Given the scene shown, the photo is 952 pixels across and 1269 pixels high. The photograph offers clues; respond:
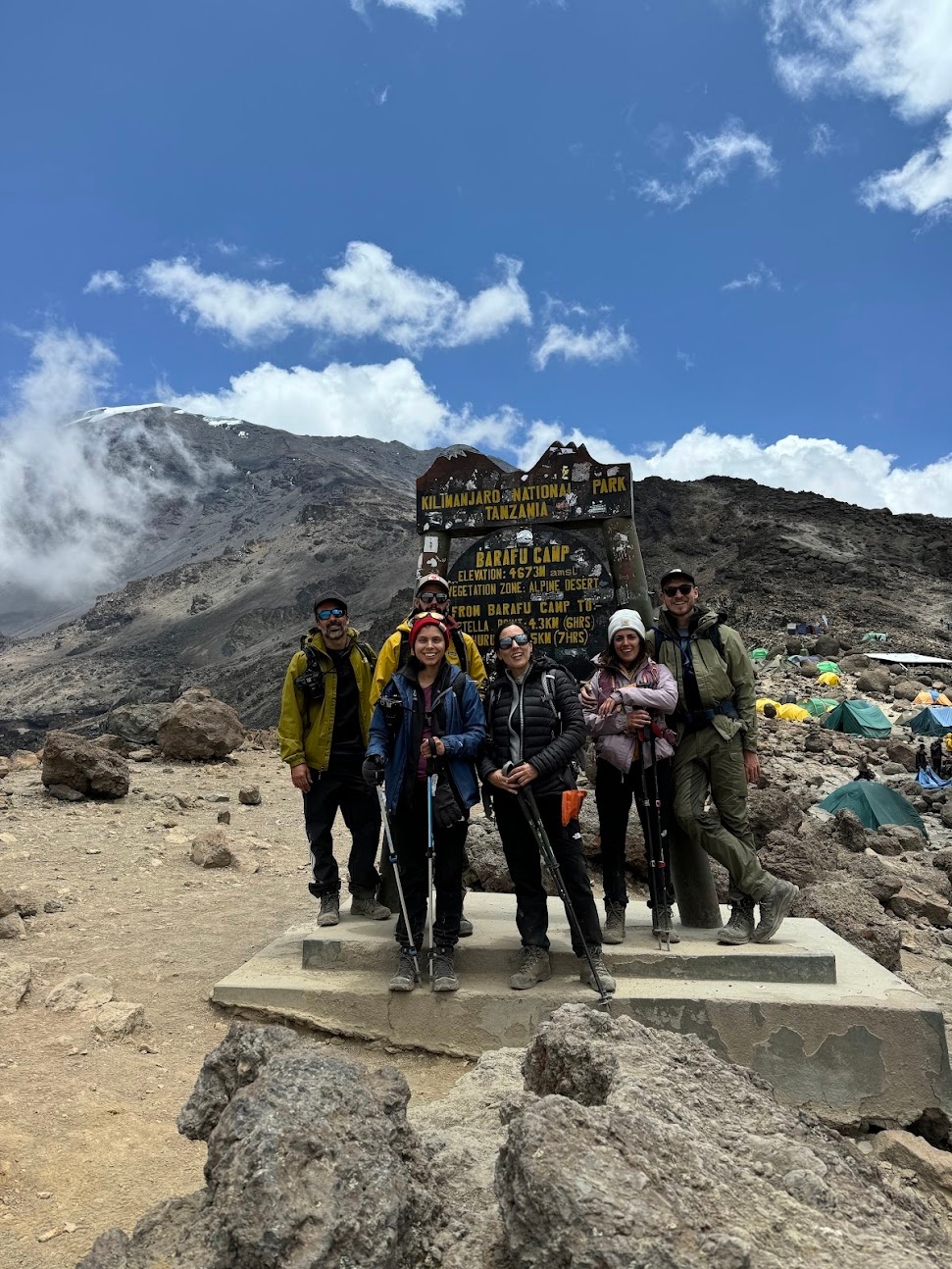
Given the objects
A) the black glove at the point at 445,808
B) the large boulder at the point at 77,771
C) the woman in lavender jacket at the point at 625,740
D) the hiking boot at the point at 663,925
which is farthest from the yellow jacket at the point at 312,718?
the large boulder at the point at 77,771

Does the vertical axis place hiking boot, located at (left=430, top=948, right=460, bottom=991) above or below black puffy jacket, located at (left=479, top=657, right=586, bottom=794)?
below

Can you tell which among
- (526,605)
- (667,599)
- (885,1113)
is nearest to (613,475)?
(526,605)

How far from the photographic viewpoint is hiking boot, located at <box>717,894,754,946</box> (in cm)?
398

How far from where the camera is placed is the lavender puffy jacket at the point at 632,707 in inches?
152

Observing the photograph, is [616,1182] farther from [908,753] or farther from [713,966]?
[908,753]

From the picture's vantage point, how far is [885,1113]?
3402 millimetres

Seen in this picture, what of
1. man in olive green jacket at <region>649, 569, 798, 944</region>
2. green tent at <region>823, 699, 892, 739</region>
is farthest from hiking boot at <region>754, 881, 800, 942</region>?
green tent at <region>823, 699, 892, 739</region>

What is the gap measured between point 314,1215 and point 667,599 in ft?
10.3

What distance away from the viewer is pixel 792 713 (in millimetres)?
21156

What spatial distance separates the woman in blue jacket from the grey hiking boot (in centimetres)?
30

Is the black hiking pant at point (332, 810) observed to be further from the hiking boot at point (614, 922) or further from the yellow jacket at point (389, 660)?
the hiking boot at point (614, 922)

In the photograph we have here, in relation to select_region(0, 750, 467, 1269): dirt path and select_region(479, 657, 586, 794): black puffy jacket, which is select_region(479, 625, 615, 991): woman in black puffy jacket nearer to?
select_region(479, 657, 586, 794): black puffy jacket

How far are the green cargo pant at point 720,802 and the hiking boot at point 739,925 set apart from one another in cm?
6

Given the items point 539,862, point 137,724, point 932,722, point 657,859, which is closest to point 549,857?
point 539,862
